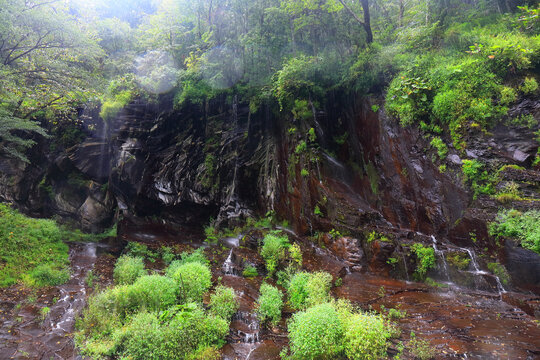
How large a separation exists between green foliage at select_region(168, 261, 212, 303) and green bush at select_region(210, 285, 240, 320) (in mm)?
752

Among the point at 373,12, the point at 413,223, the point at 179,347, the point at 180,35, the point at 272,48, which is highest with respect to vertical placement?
the point at 180,35

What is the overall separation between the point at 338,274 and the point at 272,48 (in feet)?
45.6

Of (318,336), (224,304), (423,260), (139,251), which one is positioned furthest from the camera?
(139,251)

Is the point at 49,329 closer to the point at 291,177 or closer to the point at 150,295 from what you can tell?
the point at 150,295

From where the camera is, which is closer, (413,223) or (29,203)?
(413,223)

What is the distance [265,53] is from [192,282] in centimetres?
1432

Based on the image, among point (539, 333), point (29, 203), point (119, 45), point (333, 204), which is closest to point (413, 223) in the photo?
point (333, 204)

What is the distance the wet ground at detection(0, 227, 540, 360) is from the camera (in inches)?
244

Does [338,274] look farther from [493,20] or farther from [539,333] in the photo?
[493,20]

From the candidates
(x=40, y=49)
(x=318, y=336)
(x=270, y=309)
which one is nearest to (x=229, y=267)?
(x=270, y=309)

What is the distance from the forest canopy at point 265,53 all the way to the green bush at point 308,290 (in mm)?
6814

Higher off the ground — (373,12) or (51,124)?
(373,12)

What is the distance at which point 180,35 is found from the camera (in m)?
21.2

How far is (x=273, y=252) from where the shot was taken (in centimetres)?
1209
